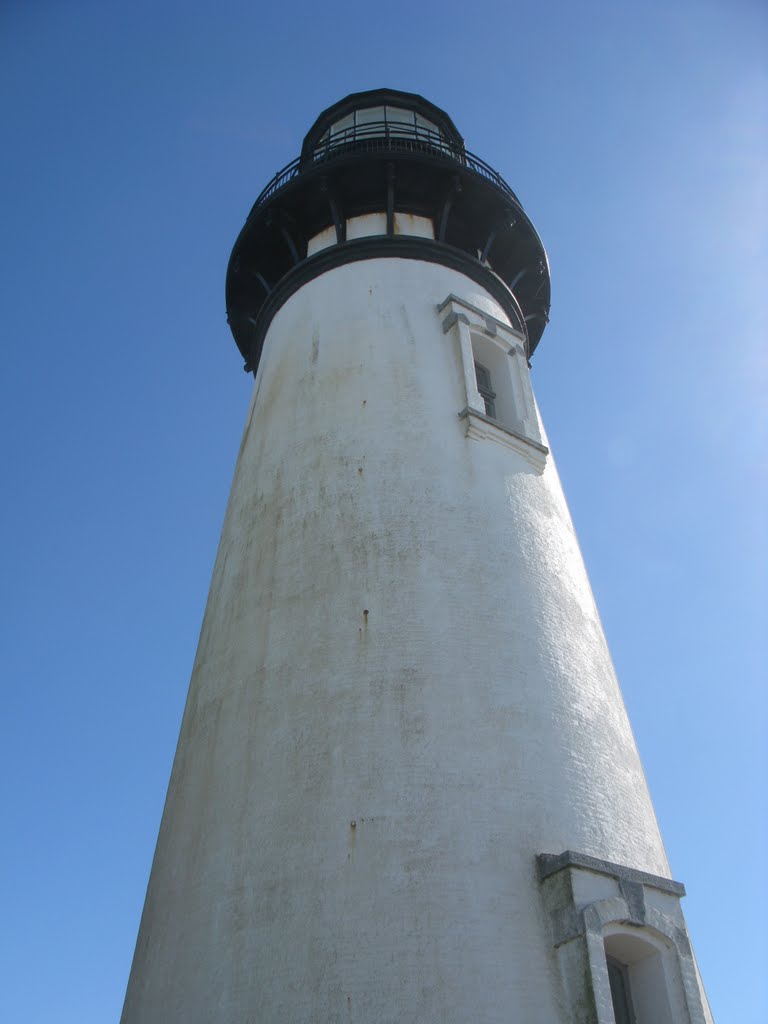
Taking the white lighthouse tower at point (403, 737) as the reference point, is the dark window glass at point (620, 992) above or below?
below

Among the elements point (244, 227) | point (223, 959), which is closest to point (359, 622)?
point (223, 959)

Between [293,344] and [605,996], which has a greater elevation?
[293,344]

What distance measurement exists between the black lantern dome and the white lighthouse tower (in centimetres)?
186

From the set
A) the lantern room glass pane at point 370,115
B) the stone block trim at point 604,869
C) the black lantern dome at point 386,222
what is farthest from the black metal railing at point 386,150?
the stone block trim at point 604,869

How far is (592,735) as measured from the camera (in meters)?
10.2

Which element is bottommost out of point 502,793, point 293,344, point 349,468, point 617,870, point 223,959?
point 223,959

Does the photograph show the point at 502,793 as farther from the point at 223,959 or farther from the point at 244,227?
the point at 244,227

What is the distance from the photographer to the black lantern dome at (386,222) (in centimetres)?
1672

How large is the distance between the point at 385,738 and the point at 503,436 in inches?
215

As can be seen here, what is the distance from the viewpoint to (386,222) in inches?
671

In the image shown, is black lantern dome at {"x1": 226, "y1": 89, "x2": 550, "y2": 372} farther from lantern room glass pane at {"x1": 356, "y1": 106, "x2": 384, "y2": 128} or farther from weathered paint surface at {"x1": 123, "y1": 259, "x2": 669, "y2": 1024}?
weathered paint surface at {"x1": 123, "y1": 259, "x2": 669, "y2": 1024}

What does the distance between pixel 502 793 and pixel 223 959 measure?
3.10 m

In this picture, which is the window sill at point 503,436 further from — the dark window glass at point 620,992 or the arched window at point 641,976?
the dark window glass at point 620,992

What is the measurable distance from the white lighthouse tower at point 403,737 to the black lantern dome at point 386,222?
6.11 ft
